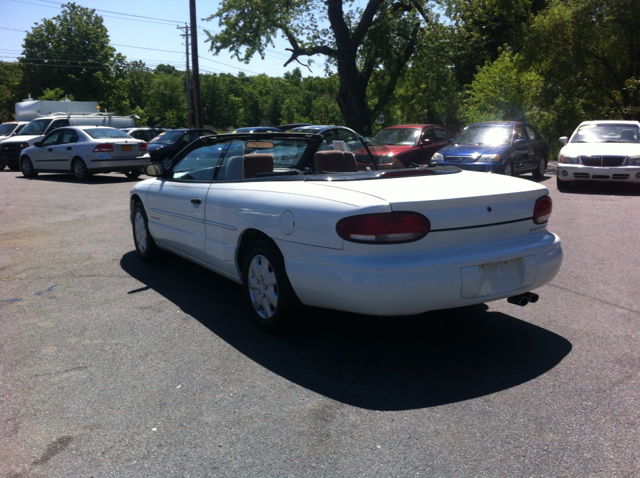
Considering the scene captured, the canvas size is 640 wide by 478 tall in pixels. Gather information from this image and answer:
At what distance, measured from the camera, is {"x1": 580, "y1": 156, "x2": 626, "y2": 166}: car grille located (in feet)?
43.1

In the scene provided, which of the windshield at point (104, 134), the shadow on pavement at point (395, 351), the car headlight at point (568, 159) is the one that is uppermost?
the windshield at point (104, 134)

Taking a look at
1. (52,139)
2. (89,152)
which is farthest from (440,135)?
(52,139)

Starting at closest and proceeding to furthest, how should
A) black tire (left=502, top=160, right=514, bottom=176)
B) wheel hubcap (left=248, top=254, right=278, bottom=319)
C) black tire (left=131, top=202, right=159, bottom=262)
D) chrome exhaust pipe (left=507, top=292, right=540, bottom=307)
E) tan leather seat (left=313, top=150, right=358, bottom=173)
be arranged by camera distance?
chrome exhaust pipe (left=507, top=292, right=540, bottom=307) < wheel hubcap (left=248, top=254, right=278, bottom=319) < tan leather seat (left=313, top=150, right=358, bottom=173) < black tire (left=131, top=202, right=159, bottom=262) < black tire (left=502, top=160, right=514, bottom=176)

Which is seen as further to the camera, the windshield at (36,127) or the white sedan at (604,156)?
the windshield at (36,127)

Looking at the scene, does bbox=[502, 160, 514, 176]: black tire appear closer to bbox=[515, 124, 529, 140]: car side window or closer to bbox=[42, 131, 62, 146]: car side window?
bbox=[515, 124, 529, 140]: car side window

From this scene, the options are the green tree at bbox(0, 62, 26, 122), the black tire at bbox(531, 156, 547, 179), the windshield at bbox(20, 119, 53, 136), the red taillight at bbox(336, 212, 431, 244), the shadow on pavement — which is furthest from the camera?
the green tree at bbox(0, 62, 26, 122)

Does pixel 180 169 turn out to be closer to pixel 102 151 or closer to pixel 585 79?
pixel 102 151

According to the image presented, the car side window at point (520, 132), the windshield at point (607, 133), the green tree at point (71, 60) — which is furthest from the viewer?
the green tree at point (71, 60)

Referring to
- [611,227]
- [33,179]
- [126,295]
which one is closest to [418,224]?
[126,295]

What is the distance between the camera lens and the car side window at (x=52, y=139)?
18.3 metres

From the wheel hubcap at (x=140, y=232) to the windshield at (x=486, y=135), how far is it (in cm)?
1029

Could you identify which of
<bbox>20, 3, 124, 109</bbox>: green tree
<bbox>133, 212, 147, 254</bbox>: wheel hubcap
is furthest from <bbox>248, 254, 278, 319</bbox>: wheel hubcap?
<bbox>20, 3, 124, 109</bbox>: green tree

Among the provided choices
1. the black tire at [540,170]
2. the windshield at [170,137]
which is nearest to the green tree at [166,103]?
the windshield at [170,137]

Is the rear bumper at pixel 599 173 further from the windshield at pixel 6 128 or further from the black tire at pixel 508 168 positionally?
A: the windshield at pixel 6 128
